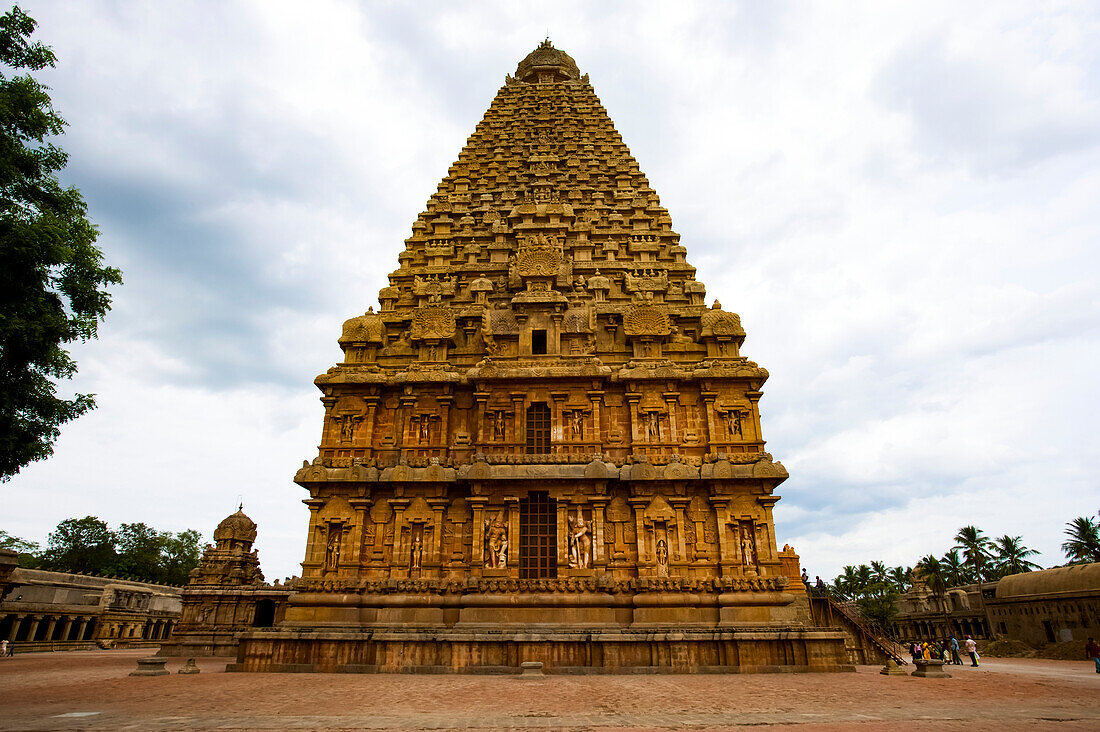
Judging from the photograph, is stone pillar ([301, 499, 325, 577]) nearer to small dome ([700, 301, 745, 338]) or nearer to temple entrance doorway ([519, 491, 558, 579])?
temple entrance doorway ([519, 491, 558, 579])

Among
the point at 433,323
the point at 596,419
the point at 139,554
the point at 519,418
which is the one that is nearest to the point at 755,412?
the point at 596,419

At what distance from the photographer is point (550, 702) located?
1188 cm

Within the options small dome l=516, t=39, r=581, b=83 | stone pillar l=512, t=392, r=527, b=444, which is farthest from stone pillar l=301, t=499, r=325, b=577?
small dome l=516, t=39, r=581, b=83

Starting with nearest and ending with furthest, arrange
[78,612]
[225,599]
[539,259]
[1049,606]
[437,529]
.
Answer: [437,529], [539,259], [1049,606], [225,599], [78,612]

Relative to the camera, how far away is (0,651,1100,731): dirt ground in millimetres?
9656

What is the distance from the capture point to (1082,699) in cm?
1215

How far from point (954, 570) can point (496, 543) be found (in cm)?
4901

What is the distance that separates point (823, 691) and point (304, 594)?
15.4 metres

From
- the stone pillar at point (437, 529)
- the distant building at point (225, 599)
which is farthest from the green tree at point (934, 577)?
the distant building at point (225, 599)

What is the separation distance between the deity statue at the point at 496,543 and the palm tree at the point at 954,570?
46.9m

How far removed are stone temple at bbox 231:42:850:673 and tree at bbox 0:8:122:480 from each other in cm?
1009

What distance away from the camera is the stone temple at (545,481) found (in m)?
18.1

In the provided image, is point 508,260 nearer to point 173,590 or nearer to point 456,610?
point 456,610

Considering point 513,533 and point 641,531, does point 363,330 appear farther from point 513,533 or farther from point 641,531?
point 641,531
